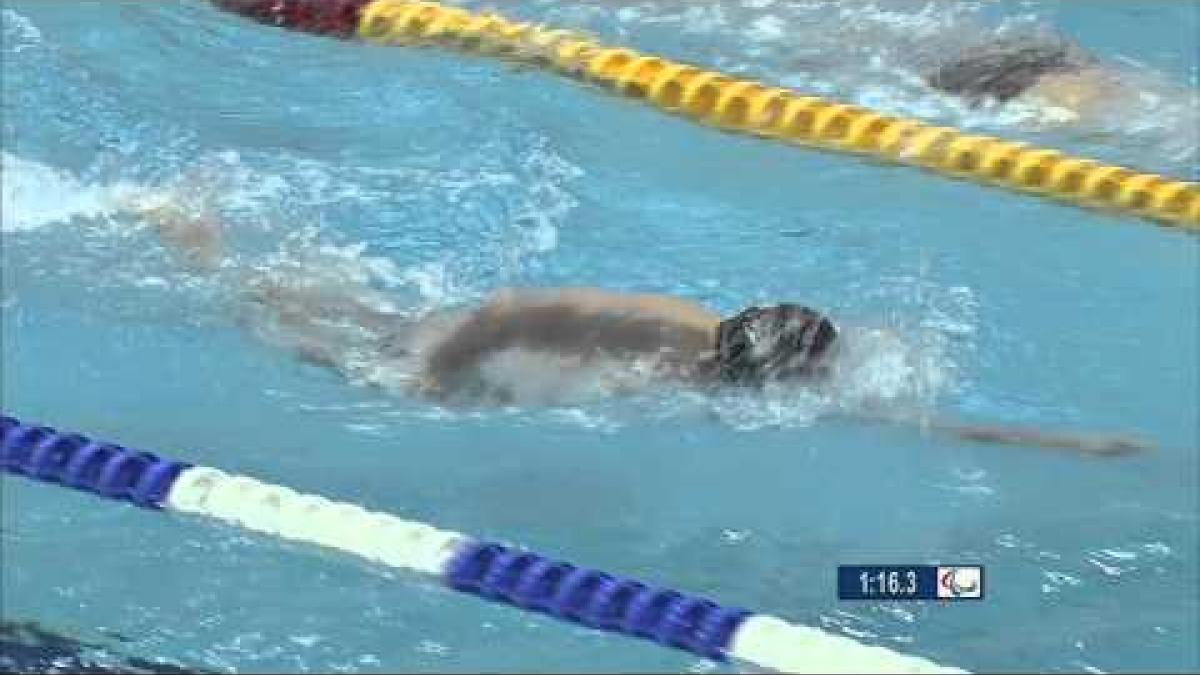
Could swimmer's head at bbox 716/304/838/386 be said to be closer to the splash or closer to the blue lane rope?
the blue lane rope

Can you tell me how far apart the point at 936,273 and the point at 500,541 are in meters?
1.49

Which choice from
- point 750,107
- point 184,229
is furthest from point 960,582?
point 750,107

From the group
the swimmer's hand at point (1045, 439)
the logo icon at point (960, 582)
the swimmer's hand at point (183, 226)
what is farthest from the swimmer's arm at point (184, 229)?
the logo icon at point (960, 582)

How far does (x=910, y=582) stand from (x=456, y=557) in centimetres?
77

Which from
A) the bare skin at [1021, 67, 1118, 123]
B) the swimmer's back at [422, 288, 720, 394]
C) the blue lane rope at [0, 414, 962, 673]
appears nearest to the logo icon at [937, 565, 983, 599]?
the blue lane rope at [0, 414, 962, 673]

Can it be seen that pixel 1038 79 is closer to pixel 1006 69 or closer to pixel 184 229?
pixel 1006 69

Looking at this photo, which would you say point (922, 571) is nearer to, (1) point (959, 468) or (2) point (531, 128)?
(1) point (959, 468)

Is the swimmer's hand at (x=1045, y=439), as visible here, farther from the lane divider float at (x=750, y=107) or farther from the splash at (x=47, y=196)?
the splash at (x=47, y=196)

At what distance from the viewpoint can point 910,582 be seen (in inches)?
148

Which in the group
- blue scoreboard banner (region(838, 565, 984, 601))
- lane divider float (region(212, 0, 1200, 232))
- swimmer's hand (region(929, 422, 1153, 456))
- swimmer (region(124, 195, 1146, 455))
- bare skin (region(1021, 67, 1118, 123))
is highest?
bare skin (region(1021, 67, 1118, 123))

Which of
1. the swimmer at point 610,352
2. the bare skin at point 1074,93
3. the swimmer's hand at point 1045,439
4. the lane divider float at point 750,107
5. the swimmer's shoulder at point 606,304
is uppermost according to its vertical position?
the bare skin at point 1074,93

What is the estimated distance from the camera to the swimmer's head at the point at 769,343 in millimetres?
3980

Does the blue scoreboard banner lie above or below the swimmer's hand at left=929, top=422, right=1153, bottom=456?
below

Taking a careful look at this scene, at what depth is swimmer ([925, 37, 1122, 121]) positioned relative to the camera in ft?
18.4
